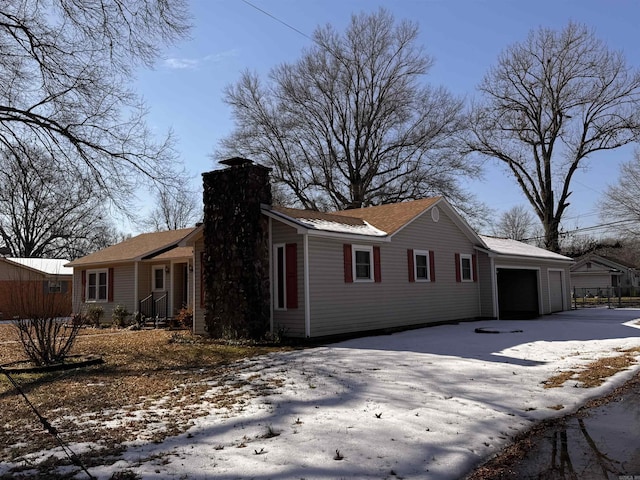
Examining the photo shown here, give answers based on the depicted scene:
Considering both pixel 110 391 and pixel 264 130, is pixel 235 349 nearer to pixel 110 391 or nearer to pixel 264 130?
pixel 110 391

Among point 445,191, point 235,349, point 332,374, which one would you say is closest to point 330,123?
point 445,191

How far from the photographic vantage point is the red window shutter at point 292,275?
43.4ft

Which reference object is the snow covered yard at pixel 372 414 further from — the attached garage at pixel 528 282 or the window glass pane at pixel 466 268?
the attached garage at pixel 528 282

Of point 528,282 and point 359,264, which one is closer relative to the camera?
point 359,264

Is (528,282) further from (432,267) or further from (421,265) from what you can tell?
(421,265)

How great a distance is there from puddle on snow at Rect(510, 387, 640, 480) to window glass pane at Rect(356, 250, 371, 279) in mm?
8598

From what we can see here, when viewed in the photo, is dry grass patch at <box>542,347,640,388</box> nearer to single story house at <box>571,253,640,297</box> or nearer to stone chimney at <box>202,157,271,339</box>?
stone chimney at <box>202,157,271,339</box>

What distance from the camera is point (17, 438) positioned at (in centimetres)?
546

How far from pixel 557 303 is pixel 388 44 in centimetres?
1901

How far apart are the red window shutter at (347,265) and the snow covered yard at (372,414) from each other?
288cm

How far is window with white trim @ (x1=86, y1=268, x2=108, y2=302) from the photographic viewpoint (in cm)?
2352

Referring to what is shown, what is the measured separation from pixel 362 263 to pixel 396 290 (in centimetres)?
172

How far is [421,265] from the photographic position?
1711 centimetres

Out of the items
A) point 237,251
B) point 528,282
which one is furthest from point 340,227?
point 528,282
